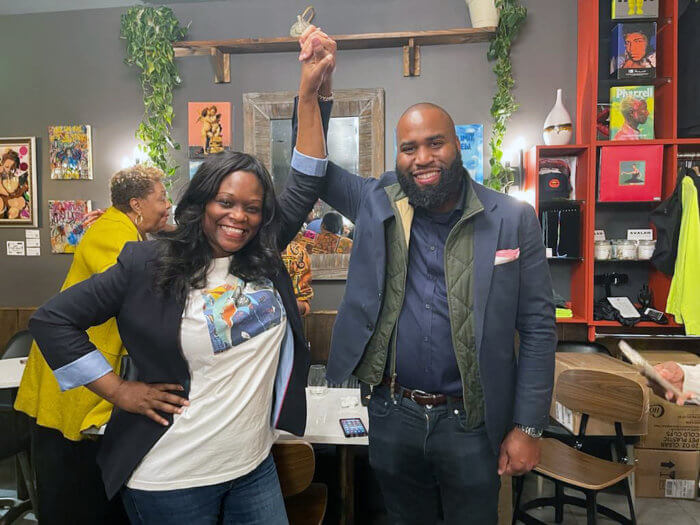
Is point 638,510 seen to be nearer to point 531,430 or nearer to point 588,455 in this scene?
point 588,455

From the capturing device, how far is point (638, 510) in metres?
2.75

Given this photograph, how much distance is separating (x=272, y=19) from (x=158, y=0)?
975 millimetres

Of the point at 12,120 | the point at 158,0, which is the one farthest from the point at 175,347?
the point at 12,120

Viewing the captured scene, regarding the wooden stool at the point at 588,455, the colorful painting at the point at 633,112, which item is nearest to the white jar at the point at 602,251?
the colorful painting at the point at 633,112

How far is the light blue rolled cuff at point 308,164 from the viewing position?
4.58 ft

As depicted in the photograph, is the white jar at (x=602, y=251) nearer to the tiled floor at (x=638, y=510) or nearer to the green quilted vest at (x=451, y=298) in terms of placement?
the tiled floor at (x=638, y=510)

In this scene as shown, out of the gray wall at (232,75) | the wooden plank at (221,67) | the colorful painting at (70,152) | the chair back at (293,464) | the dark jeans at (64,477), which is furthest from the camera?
the colorful painting at (70,152)

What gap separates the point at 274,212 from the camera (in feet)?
4.36

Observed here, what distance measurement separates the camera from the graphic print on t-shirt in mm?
1180

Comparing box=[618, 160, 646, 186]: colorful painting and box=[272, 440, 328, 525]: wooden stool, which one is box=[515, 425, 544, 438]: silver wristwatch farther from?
box=[618, 160, 646, 186]: colorful painting

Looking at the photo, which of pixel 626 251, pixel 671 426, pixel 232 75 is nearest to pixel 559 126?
pixel 626 251

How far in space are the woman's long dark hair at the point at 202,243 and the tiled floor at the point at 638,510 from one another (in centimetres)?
199

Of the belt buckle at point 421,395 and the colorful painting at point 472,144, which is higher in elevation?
the colorful painting at point 472,144

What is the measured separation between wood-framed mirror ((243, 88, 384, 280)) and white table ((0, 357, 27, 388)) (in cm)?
199
